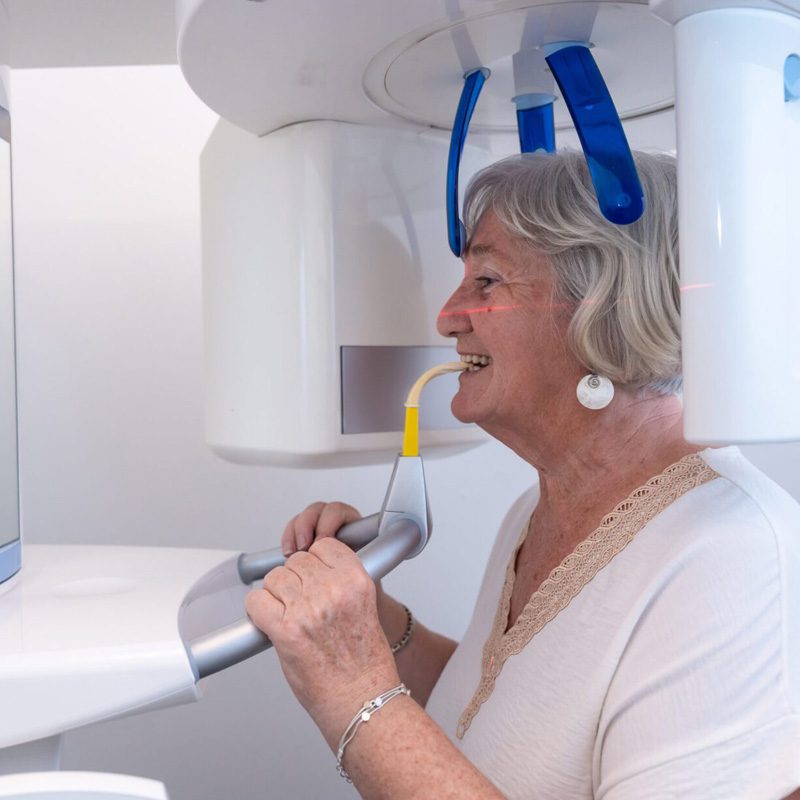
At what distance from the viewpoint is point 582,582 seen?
920 millimetres

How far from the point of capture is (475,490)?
1811 mm

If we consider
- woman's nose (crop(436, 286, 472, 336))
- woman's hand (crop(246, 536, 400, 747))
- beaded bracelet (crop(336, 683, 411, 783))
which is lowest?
beaded bracelet (crop(336, 683, 411, 783))

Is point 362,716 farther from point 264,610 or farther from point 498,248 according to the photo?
point 498,248

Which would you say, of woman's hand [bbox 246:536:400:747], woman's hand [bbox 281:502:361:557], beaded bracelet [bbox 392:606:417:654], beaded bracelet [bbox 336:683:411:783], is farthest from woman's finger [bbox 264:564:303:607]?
beaded bracelet [bbox 392:606:417:654]

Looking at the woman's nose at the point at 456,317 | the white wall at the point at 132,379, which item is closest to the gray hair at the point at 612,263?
the woman's nose at the point at 456,317

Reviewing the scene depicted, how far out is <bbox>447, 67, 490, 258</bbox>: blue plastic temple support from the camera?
2.86 feet

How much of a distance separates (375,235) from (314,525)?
0.36m

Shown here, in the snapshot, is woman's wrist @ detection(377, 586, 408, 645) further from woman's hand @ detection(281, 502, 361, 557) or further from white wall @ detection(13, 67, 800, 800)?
white wall @ detection(13, 67, 800, 800)

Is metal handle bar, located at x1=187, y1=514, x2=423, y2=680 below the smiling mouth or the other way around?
below

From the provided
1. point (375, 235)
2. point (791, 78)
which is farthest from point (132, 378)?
point (791, 78)

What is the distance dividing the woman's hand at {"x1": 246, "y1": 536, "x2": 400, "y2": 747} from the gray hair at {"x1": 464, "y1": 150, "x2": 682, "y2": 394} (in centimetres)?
37

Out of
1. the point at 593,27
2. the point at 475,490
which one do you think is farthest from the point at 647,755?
the point at 475,490

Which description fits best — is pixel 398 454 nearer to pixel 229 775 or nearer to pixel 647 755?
pixel 647 755

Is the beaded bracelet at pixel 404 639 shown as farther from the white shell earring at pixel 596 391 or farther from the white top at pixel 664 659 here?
the white shell earring at pixel 596 391
